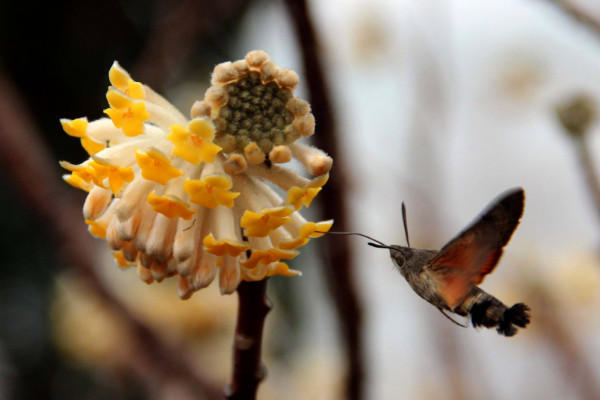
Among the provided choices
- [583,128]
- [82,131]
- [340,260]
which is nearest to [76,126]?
[82,131]

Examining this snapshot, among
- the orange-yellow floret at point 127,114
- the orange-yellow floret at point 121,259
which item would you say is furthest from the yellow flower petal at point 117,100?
the orange-yellow floret at point 121,259

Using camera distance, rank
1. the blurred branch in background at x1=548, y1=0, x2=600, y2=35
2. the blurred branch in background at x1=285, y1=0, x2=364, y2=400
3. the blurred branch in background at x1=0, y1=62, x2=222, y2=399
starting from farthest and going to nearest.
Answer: the blurred branch in background at x1=0, y1=62, x2=222, y2=399 → the blurred branch in background at x1=285, y1=0, x2=364, y2=400 → the blurred branch in background at x1=548, y1=0, x2=600, y2=35

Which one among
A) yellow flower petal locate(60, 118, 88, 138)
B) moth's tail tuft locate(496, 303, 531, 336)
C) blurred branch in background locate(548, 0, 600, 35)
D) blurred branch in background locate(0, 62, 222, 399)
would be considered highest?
blurred branch in background locate(548, 0, 600, 35)

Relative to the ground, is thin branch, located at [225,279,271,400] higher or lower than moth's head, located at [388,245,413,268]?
lower

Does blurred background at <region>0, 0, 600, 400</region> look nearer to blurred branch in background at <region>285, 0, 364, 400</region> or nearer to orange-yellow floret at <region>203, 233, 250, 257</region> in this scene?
blurred branch in background at <region>285, 0, 364, 400</region>

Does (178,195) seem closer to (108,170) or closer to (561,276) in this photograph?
(108,170)

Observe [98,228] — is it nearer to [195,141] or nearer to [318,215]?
[195,141]

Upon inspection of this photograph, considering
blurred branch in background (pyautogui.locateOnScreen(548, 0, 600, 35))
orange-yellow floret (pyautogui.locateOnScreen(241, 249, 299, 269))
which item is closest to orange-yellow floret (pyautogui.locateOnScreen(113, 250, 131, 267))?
orange-yellow floret (pyautogui.locateOnScreen(241, 249, 299, 269))

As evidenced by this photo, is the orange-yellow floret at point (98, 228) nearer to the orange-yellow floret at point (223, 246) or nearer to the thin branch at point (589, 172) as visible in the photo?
the orange-yellow floret at point (223, 246)
